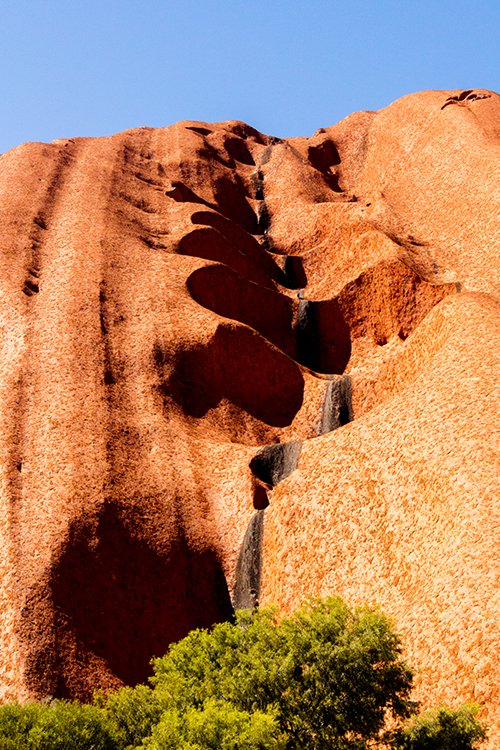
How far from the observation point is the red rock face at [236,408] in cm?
2145

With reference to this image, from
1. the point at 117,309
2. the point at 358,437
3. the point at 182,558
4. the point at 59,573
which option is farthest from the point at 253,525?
the point at 117,309

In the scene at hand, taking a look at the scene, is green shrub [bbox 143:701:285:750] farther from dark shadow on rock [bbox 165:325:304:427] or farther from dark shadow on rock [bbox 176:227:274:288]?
dark shadow on rock [bbox 176:227:274:288]

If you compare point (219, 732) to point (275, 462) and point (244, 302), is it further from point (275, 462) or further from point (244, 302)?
point (244, 302)

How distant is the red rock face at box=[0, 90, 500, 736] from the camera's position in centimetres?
2145

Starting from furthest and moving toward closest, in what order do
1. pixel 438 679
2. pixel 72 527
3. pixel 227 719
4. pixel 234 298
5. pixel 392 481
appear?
pixel 234 298, pixel 72 527, pixel 392 481, pixel 438 679, pixel 227 719

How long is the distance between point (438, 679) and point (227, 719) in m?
5.97

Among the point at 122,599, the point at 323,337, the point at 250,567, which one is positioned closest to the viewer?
the point at 122,599

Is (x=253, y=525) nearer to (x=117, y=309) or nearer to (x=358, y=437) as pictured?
(x=358, y=437)

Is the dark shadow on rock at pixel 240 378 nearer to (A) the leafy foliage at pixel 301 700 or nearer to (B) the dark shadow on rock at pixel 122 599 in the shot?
(B) the dark shadow on rock at pixel 122 599

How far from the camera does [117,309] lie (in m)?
35.3

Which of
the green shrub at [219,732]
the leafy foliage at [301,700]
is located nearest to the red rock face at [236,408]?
the leafy foliage at [301,700]

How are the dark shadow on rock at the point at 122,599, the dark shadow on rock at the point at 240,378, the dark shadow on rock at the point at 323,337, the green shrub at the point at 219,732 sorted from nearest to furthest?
1. the green shrub at the point at 219,732
2. the dark shadow on rock at the point at 122,599
3. the dark shadow on rock at the point at 240,378
4. the dark shadow on rock at the point at 323,337

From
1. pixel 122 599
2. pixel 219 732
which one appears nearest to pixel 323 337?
pixel 122 599

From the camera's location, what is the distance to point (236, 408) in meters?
33.2
